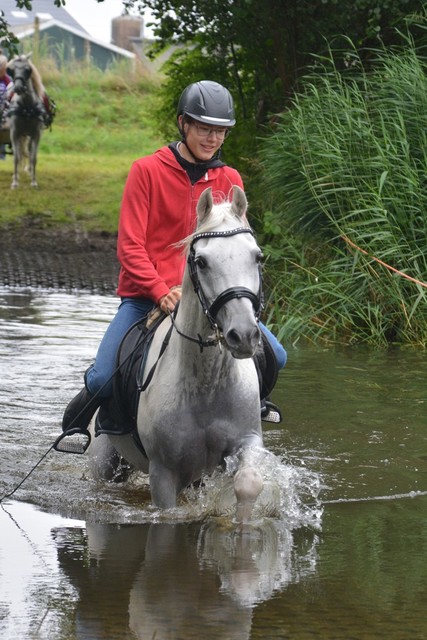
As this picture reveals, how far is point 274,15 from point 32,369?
23.3ft

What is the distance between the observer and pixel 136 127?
119ft

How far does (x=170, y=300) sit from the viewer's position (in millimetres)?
6055

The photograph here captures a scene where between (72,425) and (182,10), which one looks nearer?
(72,425)

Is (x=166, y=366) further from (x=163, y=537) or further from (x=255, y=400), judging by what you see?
(x=163, y=537)

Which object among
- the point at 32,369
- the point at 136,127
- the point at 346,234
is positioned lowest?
the point at 136,127

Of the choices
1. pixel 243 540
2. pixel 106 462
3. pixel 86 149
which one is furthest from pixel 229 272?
pixel 86 149

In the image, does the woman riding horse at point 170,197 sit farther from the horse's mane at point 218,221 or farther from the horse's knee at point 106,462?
the horse's knee at point 106,462

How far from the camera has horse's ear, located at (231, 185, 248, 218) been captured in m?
5.58

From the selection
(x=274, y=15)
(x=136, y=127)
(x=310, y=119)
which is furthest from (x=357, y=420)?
(x=136, y=127)

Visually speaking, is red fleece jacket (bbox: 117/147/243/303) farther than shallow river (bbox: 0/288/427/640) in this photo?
Yes

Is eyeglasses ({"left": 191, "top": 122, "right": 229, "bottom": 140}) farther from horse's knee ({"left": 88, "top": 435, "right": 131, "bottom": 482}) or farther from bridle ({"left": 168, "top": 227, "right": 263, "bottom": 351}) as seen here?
horse's knee ({"left": 88, "top": 435, "right": 131, "bottom": 482})

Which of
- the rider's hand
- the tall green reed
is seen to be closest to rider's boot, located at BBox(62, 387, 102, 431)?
the rider's hand

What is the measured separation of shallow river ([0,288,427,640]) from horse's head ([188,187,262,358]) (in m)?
0.90

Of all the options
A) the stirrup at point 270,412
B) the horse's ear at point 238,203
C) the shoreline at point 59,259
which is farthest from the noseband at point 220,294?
the shoreline at point 59,259
